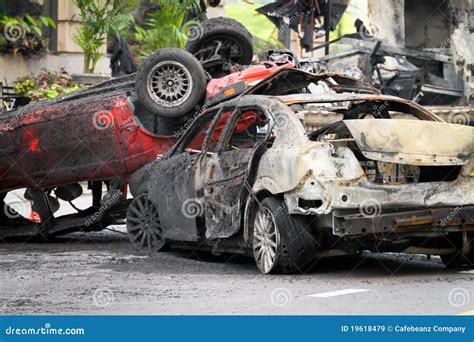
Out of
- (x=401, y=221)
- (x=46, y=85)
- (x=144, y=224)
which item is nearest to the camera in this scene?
(x=401, y=221)

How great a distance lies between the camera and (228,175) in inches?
440

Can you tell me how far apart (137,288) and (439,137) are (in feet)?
9.34

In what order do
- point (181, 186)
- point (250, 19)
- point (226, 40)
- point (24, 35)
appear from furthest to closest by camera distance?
point (250, 19)
point (24, 35)
point (226, 40)
point (181, 186)

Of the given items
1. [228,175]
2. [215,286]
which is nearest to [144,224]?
[228,175]

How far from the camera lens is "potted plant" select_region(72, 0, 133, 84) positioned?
2580 centimetres

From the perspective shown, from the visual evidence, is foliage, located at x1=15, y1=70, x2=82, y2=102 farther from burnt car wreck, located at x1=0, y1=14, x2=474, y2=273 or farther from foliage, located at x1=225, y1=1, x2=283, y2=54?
foliage, located at x1=225, y1=1, x2=283, y2=54

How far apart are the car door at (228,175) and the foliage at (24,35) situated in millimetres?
14933

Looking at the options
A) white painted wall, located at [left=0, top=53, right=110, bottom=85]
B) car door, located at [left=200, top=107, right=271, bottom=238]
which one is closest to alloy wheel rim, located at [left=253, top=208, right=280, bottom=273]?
car door, located at [left=200, top=107, right=271, bottom=238]

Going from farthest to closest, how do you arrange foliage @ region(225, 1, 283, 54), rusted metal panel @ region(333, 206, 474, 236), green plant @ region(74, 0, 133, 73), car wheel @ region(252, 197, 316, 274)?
foliage @ region(225, 1, 283, 54)
green plant @ region(74, 0, 133, 73)
car wheel @ region(252, 197, 316, 274)
rusted metal panel @ region(333, 206, 474, 236)

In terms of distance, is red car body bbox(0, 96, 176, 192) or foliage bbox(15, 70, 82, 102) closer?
red car body bbox(0, 96, 176, 192)

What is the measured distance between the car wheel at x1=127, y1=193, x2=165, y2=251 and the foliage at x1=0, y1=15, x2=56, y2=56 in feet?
44.0

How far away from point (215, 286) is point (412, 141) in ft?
6.72

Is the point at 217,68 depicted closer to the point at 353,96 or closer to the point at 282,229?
the point at 353,96

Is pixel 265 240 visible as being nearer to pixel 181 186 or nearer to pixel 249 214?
pixel 249 214
